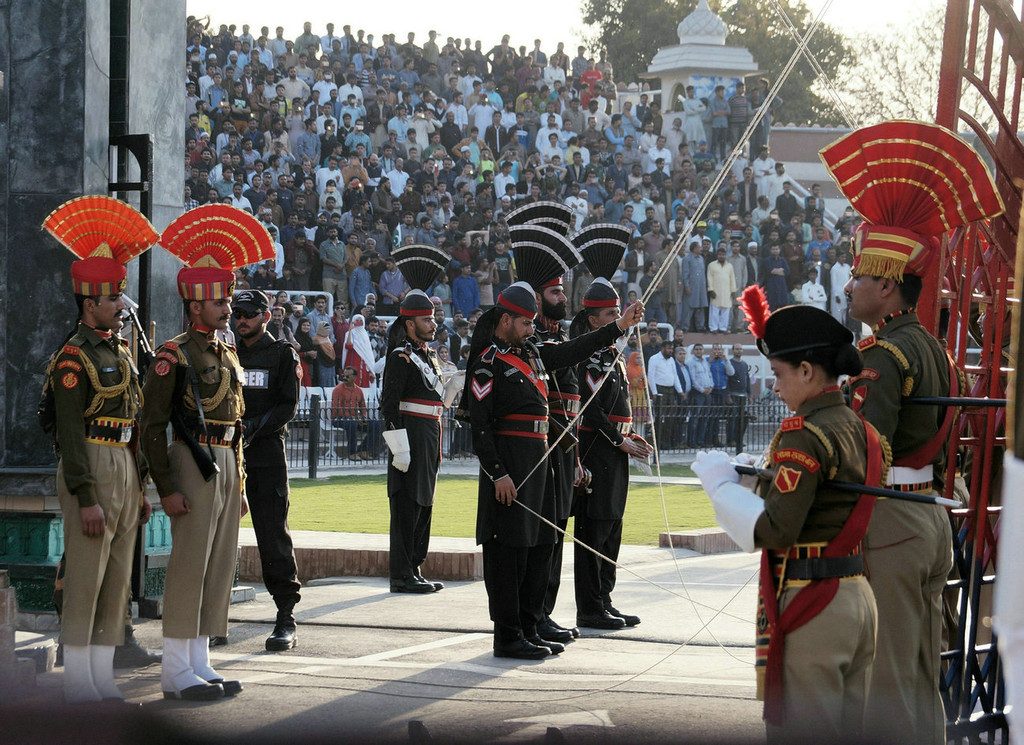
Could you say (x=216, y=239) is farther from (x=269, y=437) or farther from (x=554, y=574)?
→ (x=554, y=574)

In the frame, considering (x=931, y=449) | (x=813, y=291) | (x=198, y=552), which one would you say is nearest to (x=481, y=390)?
(x=198, y=552)

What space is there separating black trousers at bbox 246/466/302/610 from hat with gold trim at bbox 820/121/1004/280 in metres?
3.62

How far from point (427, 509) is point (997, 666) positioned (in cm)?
477

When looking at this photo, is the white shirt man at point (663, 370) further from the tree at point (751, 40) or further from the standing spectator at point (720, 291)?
the tree at point (751, 40)

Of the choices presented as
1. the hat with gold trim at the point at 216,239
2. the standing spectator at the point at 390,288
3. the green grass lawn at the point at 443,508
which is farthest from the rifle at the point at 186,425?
the standing spectator at the point at 390,288

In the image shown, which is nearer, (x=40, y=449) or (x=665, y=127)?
(x=40, y=449)

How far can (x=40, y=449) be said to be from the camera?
24.9 ft

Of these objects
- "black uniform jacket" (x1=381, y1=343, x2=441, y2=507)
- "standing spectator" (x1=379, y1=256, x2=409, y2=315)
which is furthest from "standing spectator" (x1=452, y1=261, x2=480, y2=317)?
"black uniform jacket" (x1=381, y1=343, x2=441, y2=507)

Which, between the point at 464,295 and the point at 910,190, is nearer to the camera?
the point at 910,190

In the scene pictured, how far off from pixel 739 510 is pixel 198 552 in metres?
3.16

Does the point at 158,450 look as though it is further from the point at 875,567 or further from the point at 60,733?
the point at 875,567

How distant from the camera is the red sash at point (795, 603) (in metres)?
3.88

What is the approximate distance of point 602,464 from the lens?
830 cm

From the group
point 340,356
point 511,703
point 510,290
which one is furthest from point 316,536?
point 340,356
